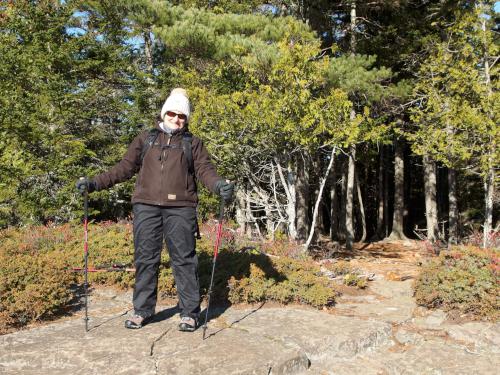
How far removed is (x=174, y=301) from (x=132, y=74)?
11626mm

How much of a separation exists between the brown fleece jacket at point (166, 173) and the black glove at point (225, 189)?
0.24 feet

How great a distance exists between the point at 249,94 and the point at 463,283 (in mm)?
4714

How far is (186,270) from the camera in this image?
3840 mm

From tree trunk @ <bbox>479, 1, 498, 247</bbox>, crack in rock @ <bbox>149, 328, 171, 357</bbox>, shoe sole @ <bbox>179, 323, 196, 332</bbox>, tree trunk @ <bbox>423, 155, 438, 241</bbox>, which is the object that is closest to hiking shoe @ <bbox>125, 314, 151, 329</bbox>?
crack in rock @ <bbox>149, 328, 171, 357</bbox>

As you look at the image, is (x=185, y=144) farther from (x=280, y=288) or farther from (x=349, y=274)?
(x=349, y=274)

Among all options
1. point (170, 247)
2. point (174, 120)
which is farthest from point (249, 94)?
point (170, 247)

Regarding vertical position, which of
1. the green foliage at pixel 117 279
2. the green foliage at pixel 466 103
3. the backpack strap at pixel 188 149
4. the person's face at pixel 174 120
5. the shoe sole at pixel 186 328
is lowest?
the shoe sole at pixel 186 328

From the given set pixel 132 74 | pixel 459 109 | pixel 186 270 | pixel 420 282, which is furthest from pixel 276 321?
pixel 132 74

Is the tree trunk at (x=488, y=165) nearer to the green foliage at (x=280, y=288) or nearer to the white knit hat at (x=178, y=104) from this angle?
the green foliage at (x=280, y=288)

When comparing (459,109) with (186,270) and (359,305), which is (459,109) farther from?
(186,270)

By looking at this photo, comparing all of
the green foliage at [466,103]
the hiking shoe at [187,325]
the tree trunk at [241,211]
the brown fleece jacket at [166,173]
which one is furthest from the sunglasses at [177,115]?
the green foliage at [466,103]

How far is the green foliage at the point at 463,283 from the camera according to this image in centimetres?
480

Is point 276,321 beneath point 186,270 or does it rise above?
beneath

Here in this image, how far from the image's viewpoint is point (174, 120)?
152 inches
